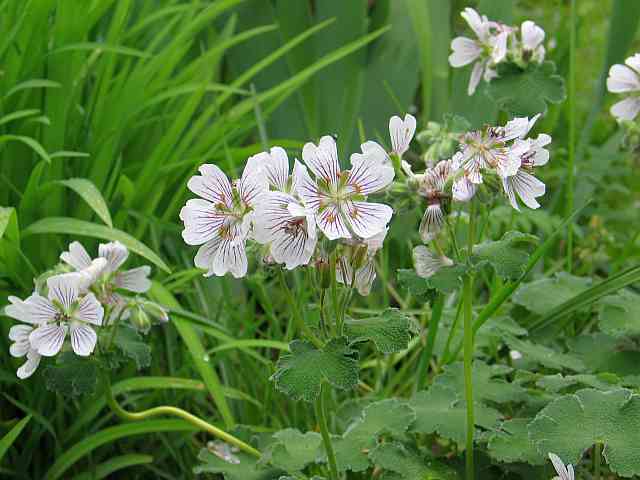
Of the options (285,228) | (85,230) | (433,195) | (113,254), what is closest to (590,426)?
(433,195)

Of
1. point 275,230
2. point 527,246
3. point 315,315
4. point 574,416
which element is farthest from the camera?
point 527,246

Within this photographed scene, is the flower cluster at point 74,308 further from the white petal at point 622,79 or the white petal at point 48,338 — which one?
the white petal at point 622,79

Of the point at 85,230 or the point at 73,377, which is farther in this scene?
the point at 85,230

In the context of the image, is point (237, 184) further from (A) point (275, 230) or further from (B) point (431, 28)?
(B) point (431, 28)

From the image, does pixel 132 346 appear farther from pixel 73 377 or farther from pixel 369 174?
pixel 369 174

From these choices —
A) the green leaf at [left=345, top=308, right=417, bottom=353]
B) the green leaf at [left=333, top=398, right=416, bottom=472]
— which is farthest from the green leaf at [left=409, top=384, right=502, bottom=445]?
the green leaf at [left=345, top=308, right=417, bottom=353]

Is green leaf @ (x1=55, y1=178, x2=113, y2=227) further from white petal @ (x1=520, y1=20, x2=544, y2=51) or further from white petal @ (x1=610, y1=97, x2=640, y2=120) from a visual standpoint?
white petal @ (x1=610, y1=97, x2=640, y2=120)

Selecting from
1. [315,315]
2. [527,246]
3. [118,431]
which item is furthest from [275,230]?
[527,246]
